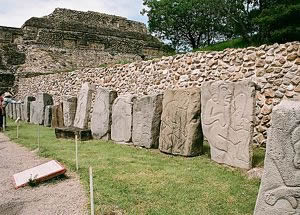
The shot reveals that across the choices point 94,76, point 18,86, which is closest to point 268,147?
point 94,76

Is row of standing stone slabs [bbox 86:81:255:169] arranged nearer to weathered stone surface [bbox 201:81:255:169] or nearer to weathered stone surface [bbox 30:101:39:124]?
weathered stone surface [bbox 201:81:255:169]

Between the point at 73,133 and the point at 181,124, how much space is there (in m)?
→ 3.90

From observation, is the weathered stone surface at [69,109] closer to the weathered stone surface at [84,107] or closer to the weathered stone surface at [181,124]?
the weathered stone surface at [84,107]

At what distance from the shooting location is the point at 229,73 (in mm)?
8086

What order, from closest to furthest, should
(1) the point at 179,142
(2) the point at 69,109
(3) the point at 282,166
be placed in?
(3) the point at 282,166
(1) the point at 179,142
(2) the point at 69,109

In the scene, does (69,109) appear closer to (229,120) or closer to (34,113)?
(34,113)

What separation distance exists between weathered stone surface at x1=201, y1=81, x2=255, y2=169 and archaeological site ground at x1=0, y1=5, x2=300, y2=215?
2 cm

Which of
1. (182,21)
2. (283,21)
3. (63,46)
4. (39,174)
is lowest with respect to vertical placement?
(39,174)

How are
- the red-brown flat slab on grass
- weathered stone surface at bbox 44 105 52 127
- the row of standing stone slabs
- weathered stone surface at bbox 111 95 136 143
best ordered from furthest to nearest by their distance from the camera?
weathered stone surface at bbox 44 105 52 127, weathered stone surface at bbox 111 95 136 143, the row of standing stone slabs, the red-brown flat slab on grass

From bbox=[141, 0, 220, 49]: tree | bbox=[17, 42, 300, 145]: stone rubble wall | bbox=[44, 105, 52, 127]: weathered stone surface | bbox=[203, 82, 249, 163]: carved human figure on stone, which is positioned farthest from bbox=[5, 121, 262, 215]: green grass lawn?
bbox=[141, 0, 220, 49]: tree

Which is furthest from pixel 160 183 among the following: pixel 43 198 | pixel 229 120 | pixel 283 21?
pixel 283 21

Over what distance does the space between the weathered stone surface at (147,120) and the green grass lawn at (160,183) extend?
315 millimetres

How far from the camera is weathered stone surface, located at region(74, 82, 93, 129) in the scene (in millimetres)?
10468

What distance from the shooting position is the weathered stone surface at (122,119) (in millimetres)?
8445
